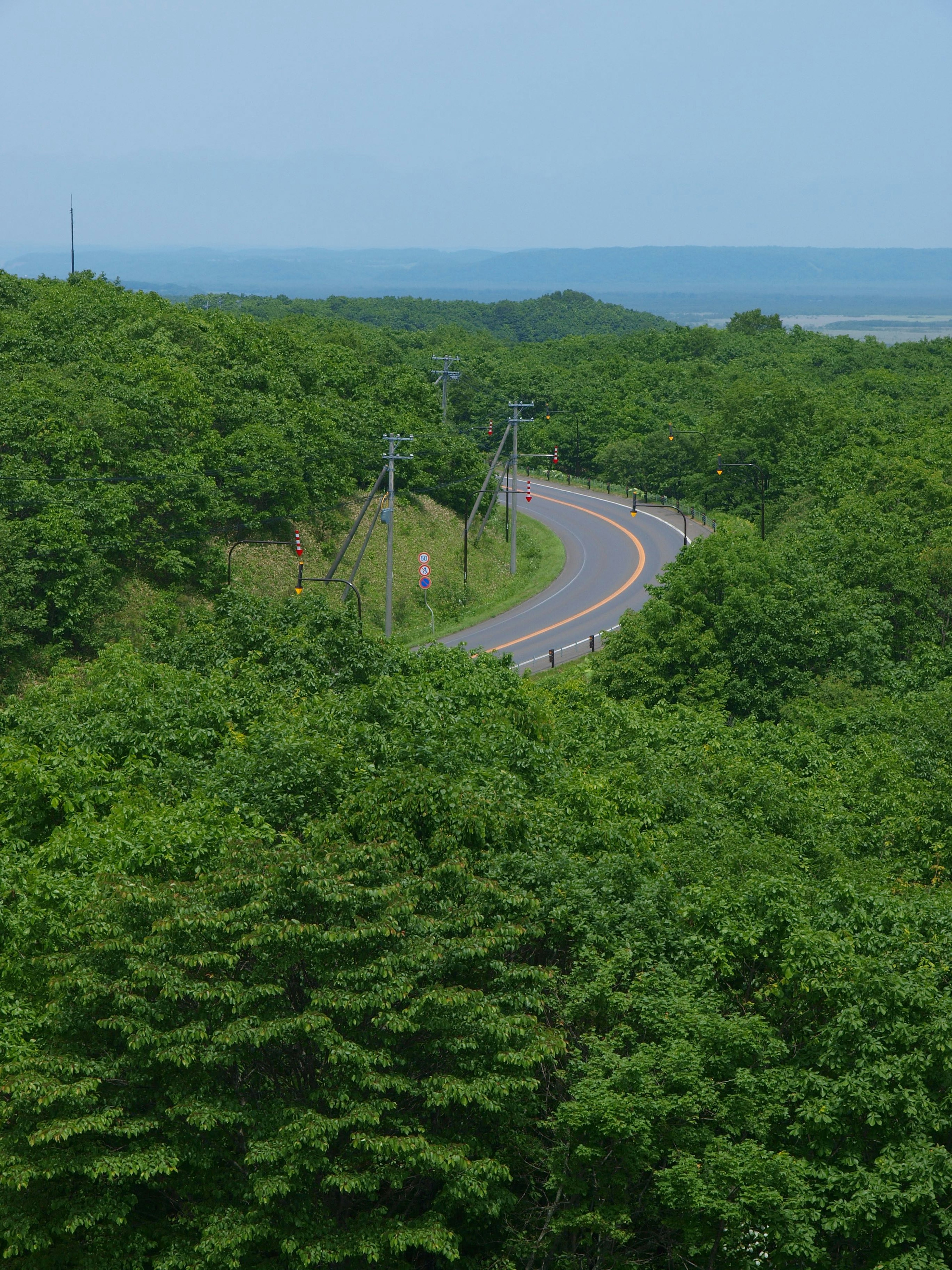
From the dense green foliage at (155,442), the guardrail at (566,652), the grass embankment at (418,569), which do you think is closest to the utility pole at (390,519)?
the grass embankment at (418,569)

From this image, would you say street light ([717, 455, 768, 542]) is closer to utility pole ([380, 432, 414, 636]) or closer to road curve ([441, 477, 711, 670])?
road curve ([441, 477, 711, 670])

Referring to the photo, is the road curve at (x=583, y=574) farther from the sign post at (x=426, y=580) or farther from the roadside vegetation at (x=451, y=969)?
the roadside vegetation at (x=451, y=969)

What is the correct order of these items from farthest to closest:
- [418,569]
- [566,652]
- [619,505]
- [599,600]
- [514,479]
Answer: [619,505], [418,569], [514,479], [599,600], [566,652]

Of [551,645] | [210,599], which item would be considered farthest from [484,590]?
[210,599]

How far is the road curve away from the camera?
5766 cm

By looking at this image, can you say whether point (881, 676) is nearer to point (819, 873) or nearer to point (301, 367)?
point (819, 873)

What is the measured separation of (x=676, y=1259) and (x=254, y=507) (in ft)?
165

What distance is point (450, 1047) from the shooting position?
14055 millimetres

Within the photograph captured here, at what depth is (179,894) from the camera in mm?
14914

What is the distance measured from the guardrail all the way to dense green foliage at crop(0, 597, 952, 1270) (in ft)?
112

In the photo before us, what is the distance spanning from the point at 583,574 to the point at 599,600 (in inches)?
229

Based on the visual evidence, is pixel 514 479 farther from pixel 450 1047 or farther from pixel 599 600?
pixel 450 1047

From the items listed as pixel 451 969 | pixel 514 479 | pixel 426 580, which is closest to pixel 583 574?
pixel 514 479

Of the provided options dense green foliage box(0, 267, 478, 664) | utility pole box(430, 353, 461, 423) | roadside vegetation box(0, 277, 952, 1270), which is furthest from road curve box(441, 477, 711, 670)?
roadside vegetation box(0, 277, 952, 1270)
